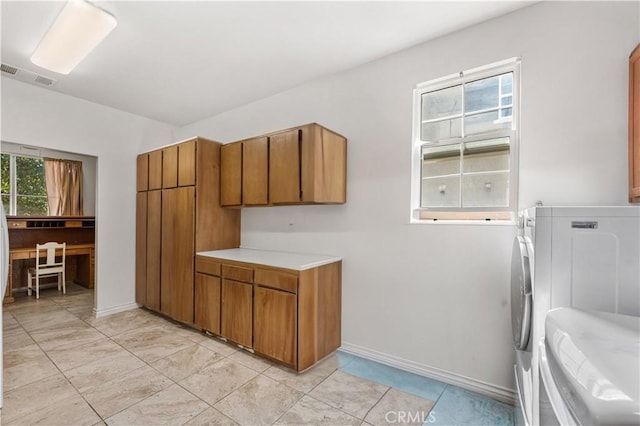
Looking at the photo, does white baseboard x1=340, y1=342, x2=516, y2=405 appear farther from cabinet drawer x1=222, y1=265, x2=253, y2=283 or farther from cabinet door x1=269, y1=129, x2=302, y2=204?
cabinet door x1=269, y1=129, x2=302, y2=204

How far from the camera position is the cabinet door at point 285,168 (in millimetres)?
2648

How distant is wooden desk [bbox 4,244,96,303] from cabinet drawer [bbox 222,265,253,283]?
147 inches

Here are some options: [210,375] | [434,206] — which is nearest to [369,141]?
[434,206]

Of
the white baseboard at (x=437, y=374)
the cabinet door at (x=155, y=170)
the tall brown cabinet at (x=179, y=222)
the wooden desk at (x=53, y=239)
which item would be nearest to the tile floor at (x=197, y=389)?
the white baseboard at (x=437, y=374)

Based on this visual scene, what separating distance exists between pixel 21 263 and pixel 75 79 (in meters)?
3.96

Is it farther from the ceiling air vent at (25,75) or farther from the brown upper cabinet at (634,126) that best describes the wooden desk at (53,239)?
the brown upper cabinet at (634,126)

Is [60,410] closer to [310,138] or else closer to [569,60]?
[310,138]

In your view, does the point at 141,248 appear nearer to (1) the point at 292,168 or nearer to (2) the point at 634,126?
(1) the point at 292,168

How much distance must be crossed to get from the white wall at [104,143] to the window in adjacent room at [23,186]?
8.74ft

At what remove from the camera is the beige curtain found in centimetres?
541

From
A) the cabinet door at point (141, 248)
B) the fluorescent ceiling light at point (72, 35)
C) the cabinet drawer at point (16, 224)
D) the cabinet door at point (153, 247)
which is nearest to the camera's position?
the fluorescent ceiling light at point (72, 35)

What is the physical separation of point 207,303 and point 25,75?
3.08 metres

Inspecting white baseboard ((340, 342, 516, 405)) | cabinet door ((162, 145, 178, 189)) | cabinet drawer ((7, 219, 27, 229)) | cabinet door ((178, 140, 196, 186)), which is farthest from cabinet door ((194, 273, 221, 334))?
cabinet drawer ((7, 219, 27, 229))

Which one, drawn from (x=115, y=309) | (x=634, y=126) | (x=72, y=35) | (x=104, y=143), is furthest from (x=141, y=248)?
(x=634, y=126)
